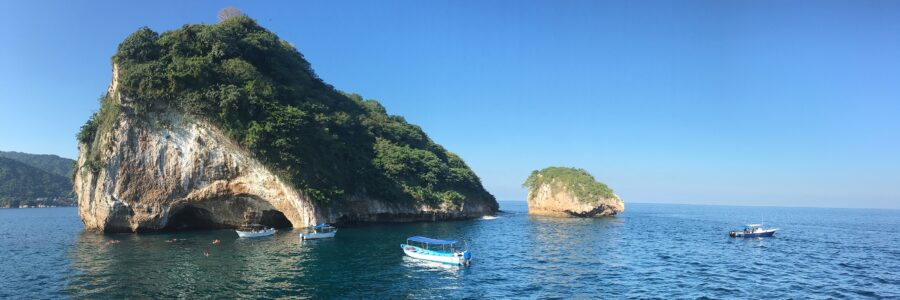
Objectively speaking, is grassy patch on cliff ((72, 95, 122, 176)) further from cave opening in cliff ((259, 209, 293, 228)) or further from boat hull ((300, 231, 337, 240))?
boat hull ((300, 231, 337, 240))

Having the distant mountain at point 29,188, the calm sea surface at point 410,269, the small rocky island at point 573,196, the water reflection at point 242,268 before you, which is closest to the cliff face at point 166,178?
the calm sea surface at point 410,269

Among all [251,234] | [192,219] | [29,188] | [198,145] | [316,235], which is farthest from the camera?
[29,188]

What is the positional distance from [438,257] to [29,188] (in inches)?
7722

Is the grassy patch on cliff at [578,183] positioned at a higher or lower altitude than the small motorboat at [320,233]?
higher

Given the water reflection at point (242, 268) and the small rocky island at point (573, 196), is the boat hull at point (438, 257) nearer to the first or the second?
the water reflection at point (242, 268)

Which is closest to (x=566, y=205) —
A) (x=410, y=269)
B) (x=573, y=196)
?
(x=573, y=196)

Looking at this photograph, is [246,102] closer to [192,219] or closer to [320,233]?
[320,233]

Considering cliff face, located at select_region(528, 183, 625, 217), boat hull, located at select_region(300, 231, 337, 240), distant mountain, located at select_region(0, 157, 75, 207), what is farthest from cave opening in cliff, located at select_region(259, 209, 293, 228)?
distant mountain, located at select_region(0, 157, 75, 207)

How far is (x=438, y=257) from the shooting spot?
35.0 meters

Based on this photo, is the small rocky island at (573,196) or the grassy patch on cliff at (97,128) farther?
the small rocky island at (573,196)

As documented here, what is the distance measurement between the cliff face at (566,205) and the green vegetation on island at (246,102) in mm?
46842

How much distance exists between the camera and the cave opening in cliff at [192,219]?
184 feet

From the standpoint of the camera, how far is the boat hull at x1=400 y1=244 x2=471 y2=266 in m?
34.2

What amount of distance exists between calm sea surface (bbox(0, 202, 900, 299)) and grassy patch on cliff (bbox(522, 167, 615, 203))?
48666 millimetres
